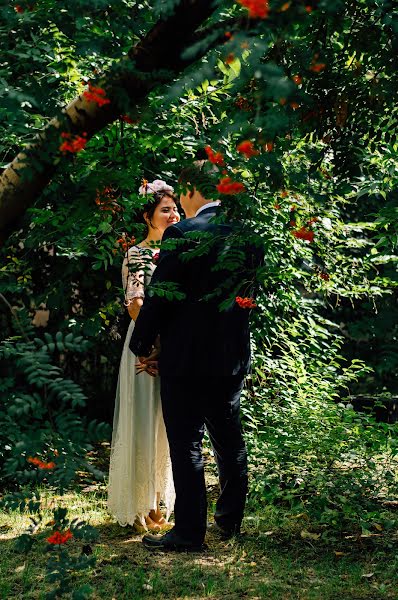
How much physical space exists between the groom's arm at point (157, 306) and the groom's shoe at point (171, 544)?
92 centimetres

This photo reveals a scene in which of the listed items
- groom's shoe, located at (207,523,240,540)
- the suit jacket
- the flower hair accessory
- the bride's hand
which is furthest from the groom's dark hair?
groom's shoe, located at (207,523,240,540)

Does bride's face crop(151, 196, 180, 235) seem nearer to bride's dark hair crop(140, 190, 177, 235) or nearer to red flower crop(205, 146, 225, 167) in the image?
bride's dark hair crop(140, 190, 177, 235)

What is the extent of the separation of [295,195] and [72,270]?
1636 millimetres

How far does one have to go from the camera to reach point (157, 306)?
176 inches

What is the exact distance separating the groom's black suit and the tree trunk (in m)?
1.63

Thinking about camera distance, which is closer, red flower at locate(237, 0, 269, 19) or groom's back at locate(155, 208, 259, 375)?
red flower at locate(237, 0, 269, 19)

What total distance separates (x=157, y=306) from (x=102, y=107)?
A: 1.89 m

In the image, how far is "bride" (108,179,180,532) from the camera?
4824 mm

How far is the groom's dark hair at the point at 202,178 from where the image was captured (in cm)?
376

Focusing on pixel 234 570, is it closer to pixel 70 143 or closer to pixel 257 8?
pixel 70 143

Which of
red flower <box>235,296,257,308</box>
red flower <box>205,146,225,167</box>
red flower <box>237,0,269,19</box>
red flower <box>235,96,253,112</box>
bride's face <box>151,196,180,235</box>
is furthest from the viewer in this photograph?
bride's face <box>151,196,180,235</box>

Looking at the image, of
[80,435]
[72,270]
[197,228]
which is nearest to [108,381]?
[72,270]

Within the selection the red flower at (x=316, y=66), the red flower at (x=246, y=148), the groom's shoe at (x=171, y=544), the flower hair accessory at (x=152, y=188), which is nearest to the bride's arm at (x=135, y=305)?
the flower hair accessory at (x=152, y=188)

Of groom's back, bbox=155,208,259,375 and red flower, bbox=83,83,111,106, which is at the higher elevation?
red flower, bbox=83,83,111,106
